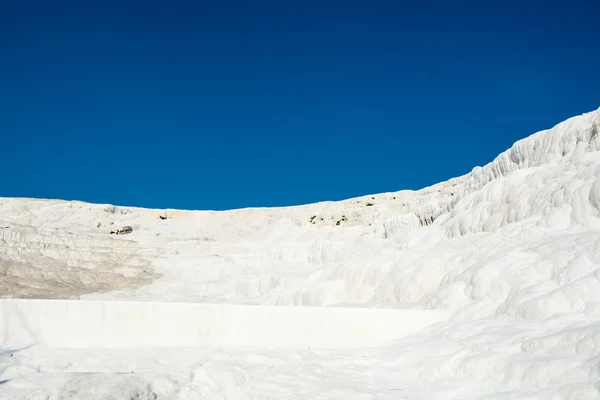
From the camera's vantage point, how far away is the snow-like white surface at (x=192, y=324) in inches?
565

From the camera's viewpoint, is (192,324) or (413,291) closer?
(192,324)

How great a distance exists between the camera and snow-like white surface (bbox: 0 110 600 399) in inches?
418

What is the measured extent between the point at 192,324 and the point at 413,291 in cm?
811

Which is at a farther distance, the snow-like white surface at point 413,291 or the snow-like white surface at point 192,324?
the snow-like white surface at point 192,324

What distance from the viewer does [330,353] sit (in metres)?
14.0

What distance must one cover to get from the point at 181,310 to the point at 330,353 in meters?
3.70

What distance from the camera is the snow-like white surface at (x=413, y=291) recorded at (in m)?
10.6

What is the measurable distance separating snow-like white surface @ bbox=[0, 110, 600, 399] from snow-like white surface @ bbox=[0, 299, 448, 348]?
0.51 meters

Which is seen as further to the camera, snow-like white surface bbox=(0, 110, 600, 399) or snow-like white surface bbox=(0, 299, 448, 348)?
snow-like white surface bbox=(0, 299, 448, 348)

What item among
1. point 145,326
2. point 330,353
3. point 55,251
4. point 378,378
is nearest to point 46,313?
point 145,326

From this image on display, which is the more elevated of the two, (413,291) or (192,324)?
(413,291)

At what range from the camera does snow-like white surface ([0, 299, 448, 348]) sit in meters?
14.3

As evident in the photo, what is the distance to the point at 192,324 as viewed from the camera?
1472 centimetres

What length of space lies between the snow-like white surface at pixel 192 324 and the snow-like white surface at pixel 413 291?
51cm
